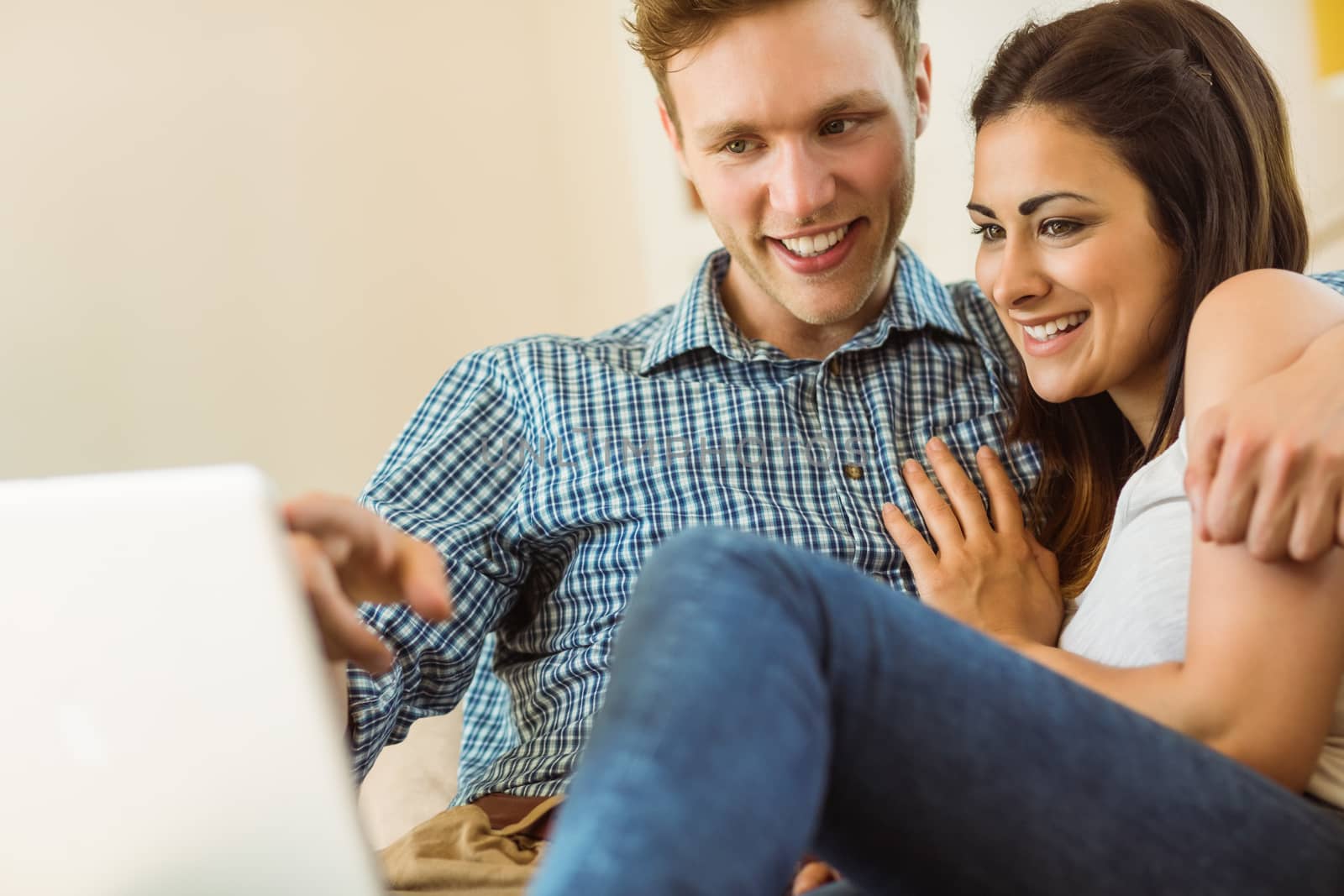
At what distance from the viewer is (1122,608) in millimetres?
971

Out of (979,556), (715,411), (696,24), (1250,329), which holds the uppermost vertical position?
(696,24)

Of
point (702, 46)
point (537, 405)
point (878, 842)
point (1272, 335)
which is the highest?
point (702, 46)

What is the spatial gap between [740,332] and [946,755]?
892 millimetres

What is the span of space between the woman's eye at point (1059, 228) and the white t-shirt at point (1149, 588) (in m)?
Result: 0.27

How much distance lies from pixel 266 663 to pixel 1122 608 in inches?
26.0

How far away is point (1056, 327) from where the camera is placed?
127 centimetres

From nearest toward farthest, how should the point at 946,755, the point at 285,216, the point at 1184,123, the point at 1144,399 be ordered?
1. the point at 946,755
2. the point at 1184,123
3. the point at 1144,399
4. the point at 285,216

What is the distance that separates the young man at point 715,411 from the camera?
1.41 m

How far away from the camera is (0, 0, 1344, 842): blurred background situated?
6.79ft

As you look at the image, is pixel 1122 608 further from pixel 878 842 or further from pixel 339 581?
pixel 339 581

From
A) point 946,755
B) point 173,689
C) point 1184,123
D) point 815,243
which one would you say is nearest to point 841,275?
point 815,243

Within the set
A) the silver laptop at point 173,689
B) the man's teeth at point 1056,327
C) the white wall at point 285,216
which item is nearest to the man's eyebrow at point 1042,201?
the man's teeth at point 1056,327

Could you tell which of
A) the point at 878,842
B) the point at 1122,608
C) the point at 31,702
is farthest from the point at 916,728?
the point at 31,702

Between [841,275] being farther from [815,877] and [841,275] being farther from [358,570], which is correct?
[358,570]
